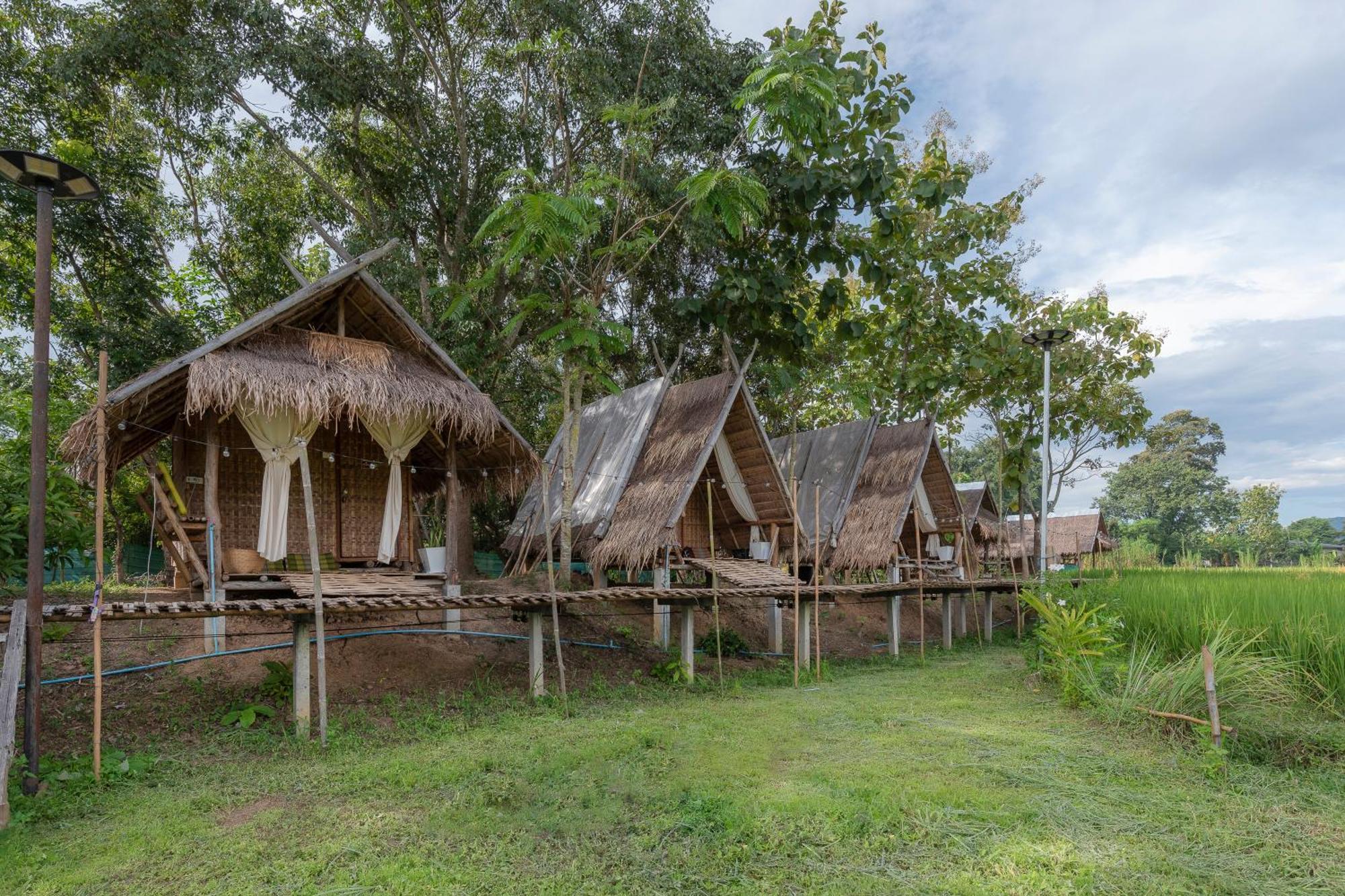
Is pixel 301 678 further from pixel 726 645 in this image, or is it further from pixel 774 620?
pixel 774 620

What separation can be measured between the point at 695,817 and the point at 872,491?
955 centimetres

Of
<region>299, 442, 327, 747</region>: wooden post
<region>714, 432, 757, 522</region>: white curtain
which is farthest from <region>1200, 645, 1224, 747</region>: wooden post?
<region>714, 432, 757, 522</region>: white curtain

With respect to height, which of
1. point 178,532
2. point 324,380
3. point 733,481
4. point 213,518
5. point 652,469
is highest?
point 324,380

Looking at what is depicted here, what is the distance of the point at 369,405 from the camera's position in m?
7.12

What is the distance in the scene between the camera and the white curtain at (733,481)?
36.2 ft

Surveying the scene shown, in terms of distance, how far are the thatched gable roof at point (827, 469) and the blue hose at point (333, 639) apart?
418 centimetres

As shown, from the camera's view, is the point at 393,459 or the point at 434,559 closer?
the point at 393,459

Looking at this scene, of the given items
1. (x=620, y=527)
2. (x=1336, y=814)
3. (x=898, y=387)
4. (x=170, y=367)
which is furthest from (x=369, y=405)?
(x=898, y=387)

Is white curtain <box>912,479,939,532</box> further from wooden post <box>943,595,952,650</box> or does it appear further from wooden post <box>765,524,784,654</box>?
wooden post <box>765,524,784,654</box>

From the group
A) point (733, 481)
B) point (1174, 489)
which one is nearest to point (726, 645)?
point (733, 481)

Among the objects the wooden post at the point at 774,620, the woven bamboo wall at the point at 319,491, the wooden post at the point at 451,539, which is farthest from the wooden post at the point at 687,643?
the woven bamboo wall at the point at 319,491

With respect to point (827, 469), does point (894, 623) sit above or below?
below

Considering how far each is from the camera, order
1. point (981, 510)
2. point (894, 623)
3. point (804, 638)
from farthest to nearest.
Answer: point (981, 510)
point (894, 623)
point (804, 638)

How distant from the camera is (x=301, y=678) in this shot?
19.7ft
